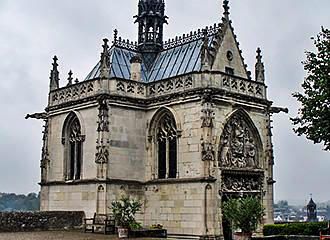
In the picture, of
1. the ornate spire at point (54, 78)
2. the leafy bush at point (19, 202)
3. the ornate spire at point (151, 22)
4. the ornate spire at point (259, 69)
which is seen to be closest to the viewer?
the ornate spire at point (259, 69)

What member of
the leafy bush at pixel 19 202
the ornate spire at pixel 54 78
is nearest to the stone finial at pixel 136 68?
the ornate spire at pixel 54 78

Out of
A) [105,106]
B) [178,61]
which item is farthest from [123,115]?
[178,61]

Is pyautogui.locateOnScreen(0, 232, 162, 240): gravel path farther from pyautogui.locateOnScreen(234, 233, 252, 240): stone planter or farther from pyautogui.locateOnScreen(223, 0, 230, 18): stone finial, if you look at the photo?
pyautogui.locateOnScreen(223, 0, 230, 18): stone finial

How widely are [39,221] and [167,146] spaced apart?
8.34 m

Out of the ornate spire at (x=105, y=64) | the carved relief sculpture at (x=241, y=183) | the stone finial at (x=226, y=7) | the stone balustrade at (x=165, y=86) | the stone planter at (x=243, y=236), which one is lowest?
the stone planter at (x=243, y=236)

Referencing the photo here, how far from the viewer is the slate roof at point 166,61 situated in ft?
120

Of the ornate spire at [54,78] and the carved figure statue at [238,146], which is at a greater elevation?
the ornate spire at [54,78]

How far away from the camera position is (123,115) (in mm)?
34531

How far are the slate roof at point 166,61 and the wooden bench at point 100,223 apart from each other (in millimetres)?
8830

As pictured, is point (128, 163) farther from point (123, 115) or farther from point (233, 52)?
point (233, 52)

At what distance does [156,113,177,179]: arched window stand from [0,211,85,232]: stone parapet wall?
17.5 ft

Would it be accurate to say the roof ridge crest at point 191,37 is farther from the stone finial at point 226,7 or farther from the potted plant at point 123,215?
the potted plant at point 123,215

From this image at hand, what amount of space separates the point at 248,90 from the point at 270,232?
856 cm

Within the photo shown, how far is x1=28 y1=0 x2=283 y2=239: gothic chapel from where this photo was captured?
105ft
